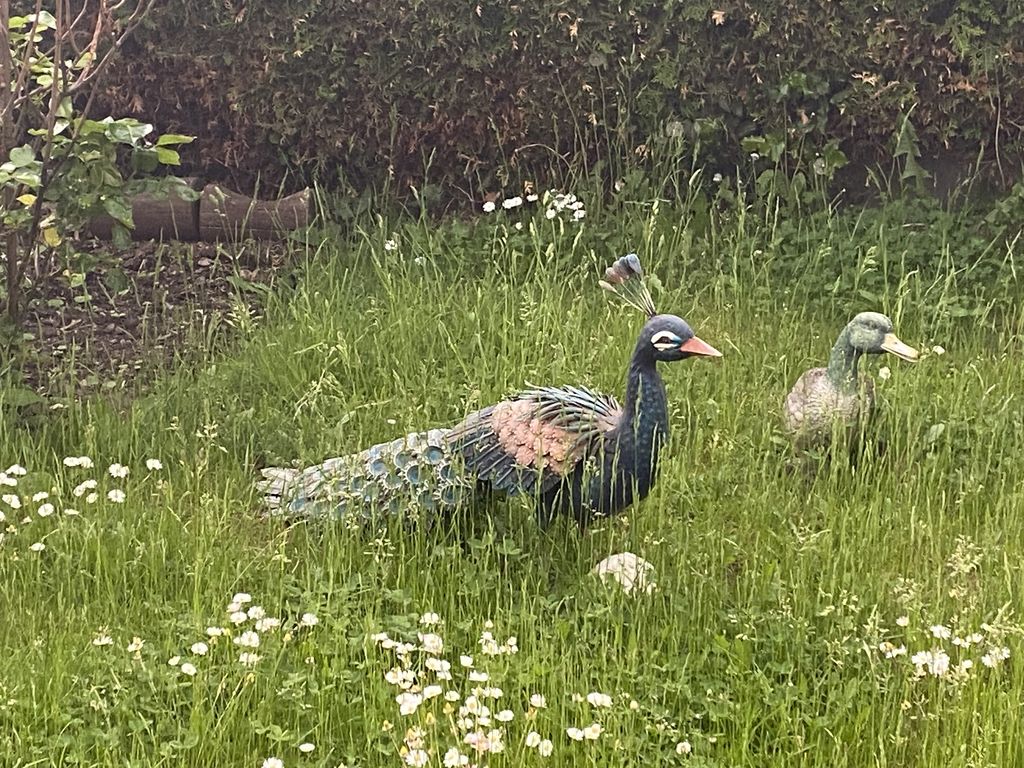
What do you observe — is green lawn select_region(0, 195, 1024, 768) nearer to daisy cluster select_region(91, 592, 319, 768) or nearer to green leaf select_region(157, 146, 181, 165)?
daisy cluster select_region(91, 592, 319, 768)

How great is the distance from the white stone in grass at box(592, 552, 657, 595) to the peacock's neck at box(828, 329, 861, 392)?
0.95 meters

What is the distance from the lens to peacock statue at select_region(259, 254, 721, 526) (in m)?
3.17

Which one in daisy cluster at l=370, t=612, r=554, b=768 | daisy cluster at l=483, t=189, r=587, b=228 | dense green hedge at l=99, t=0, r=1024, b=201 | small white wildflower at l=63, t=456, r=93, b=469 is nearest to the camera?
daisy cluster at l=370, t=612, r=554, b=768

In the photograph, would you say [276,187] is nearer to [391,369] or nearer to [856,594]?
[391,369]

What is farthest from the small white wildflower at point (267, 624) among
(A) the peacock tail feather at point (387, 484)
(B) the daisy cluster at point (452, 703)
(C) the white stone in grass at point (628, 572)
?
(C) the white stone in grass at point (628, 572)

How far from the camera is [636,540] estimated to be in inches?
134

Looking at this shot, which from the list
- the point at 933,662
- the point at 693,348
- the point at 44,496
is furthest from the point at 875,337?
the point at 44,496

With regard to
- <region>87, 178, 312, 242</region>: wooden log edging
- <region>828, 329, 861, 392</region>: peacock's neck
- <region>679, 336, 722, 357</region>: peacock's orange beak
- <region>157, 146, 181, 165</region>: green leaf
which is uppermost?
<region>157, 146, 181, 165</region>: green leaf

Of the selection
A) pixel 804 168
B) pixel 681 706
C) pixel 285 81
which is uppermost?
pixel 285 81

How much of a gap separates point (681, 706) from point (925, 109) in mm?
3514

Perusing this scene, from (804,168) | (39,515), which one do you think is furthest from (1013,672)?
(804,168)

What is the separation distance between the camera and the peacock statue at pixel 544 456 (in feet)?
10.4

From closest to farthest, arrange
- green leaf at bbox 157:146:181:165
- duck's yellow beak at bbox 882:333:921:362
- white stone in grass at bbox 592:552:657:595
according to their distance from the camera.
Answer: white stone in grass at bbox 592:552:657:595, duck's yellow beak at bbox 882:333:921:362, green leaf at bbox 157:146:181:165

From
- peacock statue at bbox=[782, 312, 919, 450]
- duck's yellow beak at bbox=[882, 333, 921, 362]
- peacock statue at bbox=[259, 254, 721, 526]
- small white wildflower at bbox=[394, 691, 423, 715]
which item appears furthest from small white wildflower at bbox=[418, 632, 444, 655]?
Result: duck's yellow beak at bbox=[882, 333, 921, 362]
